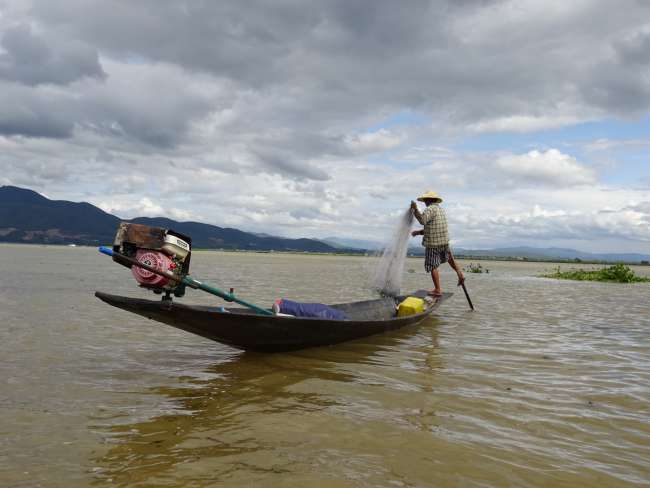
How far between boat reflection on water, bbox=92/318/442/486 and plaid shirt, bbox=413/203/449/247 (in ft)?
19.2

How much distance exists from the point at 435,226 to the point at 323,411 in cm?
862

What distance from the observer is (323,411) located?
170 inches

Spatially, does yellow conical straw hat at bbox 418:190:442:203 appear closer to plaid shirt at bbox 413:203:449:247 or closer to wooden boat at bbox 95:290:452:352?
plaid shirt at bbox 413:203:449:247

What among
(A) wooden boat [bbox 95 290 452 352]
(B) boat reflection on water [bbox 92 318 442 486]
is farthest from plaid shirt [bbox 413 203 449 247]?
(B) boat reflection on water [bbox 92 318 442 486]

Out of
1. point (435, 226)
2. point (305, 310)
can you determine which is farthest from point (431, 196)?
point (305, 310)

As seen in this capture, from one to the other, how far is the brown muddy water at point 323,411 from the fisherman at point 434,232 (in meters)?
3.93

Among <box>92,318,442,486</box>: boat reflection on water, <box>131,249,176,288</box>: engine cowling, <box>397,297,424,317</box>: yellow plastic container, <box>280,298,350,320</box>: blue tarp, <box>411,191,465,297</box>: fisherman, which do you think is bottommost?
<box>92,318,442,486</box>: boat reflection on water

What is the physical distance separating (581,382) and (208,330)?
4714mm

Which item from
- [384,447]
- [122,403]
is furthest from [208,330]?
[384,447]

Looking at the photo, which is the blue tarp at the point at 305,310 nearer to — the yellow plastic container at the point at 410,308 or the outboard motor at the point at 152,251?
the outboard motor at the point at 152,251

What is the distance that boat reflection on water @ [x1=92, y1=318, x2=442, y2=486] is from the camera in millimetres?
3105

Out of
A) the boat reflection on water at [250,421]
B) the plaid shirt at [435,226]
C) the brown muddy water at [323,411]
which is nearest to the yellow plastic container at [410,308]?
the brown muddy water at [323,411]

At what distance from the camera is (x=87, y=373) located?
217 inches

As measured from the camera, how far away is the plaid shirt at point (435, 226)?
39.3ft
